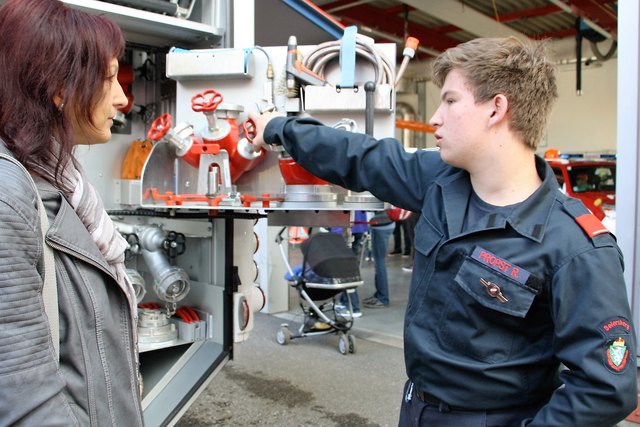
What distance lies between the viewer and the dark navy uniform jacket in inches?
48.9

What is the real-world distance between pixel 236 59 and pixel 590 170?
32.2 feet

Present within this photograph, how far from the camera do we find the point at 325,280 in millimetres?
5293

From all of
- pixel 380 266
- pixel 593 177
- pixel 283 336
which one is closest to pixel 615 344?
pixel 283 336

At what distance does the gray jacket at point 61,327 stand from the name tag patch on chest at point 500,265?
2.81ft

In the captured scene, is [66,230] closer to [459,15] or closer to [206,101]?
[206,101]

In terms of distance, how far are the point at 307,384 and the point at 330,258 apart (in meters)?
1.24

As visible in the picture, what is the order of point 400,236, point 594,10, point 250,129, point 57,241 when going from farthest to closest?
point 400,236 → point 594,10 → point 250,129 → point 57,241

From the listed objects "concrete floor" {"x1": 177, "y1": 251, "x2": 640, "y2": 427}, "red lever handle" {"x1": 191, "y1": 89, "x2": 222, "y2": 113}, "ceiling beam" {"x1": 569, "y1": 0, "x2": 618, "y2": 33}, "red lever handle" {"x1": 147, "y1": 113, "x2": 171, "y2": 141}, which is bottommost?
"concrete floor" {"x1": 177, "y1": 251, "x2": 640, "y2": 427}

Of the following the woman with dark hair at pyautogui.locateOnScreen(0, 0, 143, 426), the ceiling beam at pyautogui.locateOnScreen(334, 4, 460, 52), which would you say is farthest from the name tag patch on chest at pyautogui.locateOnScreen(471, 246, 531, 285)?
the ceiling beam at pyautogui.locateOnScreen(334, 4, 460, 52)

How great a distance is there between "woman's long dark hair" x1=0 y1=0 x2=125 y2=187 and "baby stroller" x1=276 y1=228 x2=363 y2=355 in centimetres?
416

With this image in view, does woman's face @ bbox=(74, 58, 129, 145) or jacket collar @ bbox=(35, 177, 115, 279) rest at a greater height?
woman's face @ bbox=(74, 58, 129, 145)

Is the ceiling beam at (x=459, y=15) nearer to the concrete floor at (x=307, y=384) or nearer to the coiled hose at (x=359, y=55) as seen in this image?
the concrete floor at (x=307, y=384)

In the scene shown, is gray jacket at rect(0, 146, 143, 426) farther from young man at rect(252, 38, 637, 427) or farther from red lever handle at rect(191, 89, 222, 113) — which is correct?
red lever handle at rect(191, 89, 222, 113)

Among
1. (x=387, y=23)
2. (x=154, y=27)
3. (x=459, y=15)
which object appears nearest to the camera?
(x=154, y=27)
